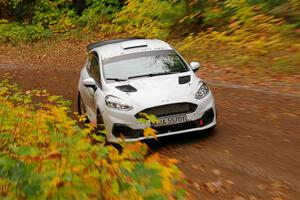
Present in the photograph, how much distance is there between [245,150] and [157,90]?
1.68 metres

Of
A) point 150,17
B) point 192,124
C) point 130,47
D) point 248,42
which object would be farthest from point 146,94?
point 150,17

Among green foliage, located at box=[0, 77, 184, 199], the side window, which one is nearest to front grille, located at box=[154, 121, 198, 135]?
the side window

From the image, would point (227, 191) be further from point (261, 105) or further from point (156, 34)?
point (156, 34)

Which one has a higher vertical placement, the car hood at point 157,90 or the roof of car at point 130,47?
the roof of car at point 130,47

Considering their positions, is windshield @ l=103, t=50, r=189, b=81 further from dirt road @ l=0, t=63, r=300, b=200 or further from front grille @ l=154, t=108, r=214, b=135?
→ dirt road @ l=0, t=63, r=300, b=200

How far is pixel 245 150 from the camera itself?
7230 mm

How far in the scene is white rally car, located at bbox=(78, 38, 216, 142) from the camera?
24.6ft

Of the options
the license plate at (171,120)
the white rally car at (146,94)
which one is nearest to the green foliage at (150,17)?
the white rally car at (146,94)

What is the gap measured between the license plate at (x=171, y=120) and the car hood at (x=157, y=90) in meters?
0.25

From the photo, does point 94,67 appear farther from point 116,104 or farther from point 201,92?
point 201,92

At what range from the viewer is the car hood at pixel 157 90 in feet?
24.5

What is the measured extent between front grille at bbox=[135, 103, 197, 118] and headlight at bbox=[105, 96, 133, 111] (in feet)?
0.72

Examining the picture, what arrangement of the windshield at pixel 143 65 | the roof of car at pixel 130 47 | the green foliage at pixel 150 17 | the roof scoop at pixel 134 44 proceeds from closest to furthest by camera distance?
the windshield at pixel 143 65 → the roof of car at pixel 130 47 → the roof scoop at pixel 134 44 → the green foliage at pixel 150 17

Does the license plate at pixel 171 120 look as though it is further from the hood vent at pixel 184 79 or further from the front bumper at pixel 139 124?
the hood vent at pixel 184 79
